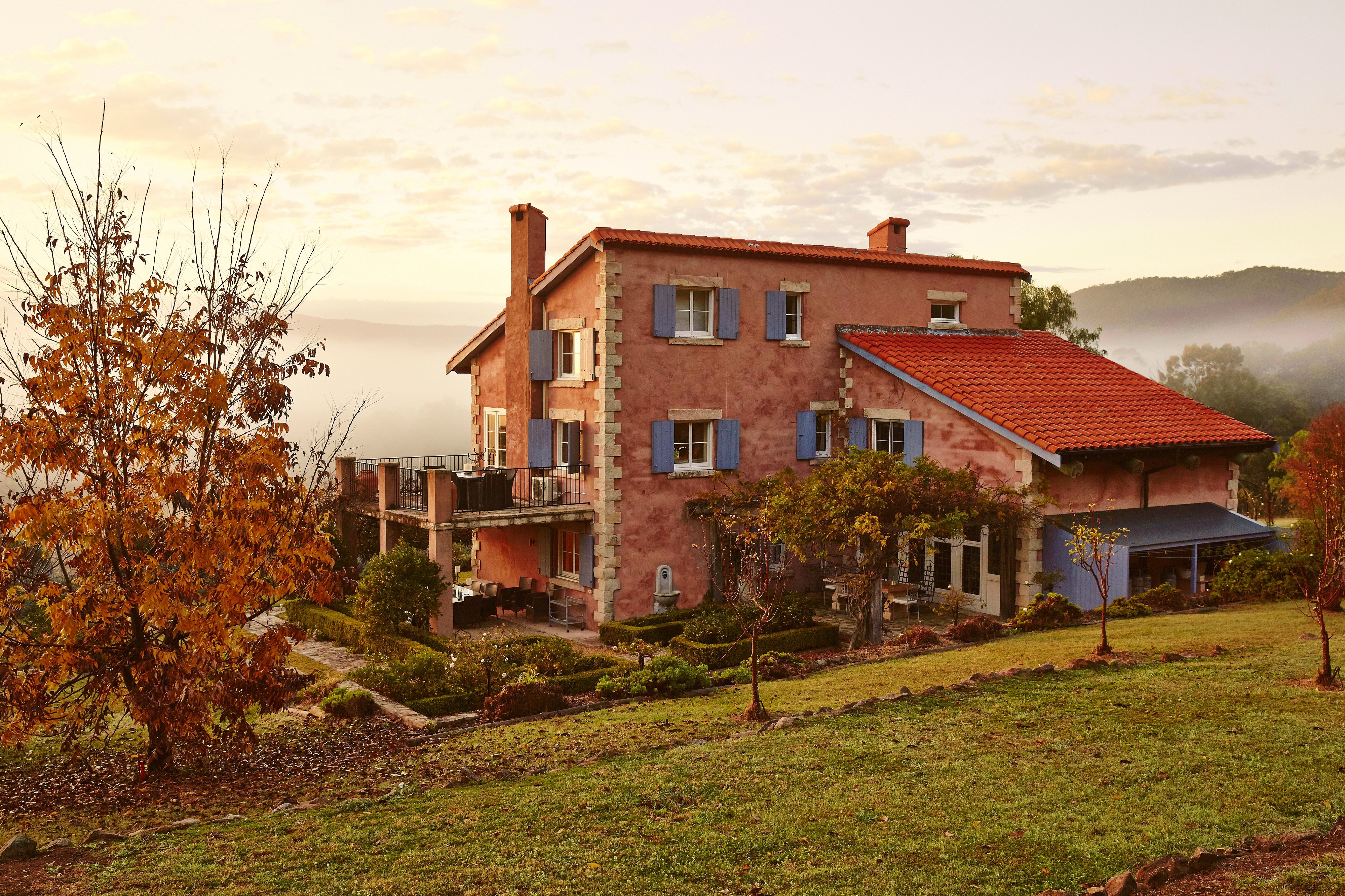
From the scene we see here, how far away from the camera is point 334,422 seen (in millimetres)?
10570

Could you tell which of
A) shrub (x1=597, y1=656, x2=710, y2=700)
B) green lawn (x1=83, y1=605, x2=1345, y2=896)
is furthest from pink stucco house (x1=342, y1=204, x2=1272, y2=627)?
green lawn (x1=83, y1=605, x2=1345, y2=896)

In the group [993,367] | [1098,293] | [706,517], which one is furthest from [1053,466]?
[1098,293]

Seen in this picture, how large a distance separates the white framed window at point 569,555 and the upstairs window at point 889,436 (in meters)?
7.51

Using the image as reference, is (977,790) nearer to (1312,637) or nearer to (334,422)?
(334,422)

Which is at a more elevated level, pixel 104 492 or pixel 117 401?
pixel 117 401

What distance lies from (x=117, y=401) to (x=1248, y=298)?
17275 cm

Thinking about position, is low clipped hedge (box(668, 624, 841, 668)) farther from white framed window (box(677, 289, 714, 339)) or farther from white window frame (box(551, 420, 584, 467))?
white framed window (box(677, 289, 714, 339))

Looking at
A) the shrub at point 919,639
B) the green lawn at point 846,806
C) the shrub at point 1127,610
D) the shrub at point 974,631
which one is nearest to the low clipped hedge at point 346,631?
the green lawn at point 846,806

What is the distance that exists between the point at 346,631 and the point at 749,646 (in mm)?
8348

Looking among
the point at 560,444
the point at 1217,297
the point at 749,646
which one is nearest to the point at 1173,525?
the point at 749,646

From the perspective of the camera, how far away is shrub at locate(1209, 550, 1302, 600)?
63.7ft

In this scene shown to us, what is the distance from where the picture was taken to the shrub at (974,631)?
17.3 m

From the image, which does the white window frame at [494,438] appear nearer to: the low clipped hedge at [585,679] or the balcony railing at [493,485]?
the balcony railing at [493,485]

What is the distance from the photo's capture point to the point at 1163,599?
19.2m
